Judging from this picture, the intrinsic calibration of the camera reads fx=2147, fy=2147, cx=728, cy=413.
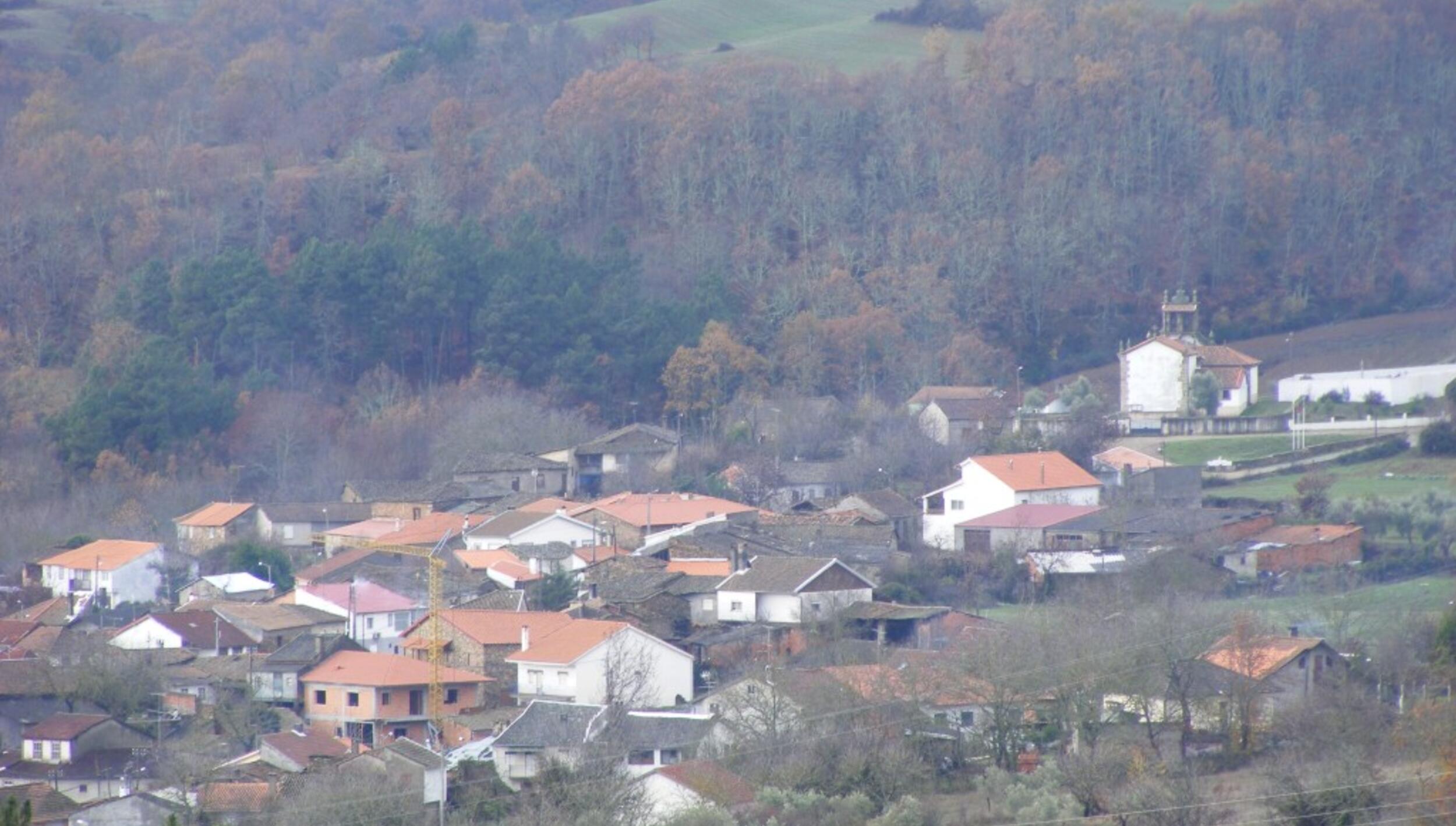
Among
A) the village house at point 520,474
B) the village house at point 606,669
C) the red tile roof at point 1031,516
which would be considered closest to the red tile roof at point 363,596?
the village house at point 606,669

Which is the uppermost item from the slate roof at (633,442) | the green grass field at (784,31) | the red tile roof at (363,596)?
the green grass field at (784,31)

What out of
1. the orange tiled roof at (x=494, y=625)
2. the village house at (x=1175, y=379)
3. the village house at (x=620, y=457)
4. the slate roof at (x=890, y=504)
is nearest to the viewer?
the orange tiled roof at (x=494, y=625)

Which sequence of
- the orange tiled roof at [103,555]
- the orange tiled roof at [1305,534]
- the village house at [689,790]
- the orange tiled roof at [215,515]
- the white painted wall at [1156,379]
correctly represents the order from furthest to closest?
the white painted wall at [1156,379] < the orange tiled roof at [215,515] < the orange tiled roof at [103,555] < the orange tiled roof at [1305,534] < the village house at [689,790]

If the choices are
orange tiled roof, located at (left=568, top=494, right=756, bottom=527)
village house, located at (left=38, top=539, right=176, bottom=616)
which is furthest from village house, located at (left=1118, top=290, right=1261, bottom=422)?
village house, located at (left=38, top=539, right=176, bottom=616)

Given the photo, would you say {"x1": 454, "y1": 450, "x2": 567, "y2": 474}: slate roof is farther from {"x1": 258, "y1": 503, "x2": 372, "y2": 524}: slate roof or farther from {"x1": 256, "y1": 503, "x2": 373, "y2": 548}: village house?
{"x1": 256, "y1": 503, "x2": 373, "y2": 548}: village house

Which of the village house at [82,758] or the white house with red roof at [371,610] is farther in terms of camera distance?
the white house with red roof at [371,610]

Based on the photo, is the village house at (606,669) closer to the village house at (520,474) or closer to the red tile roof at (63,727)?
the red tile roof at (63,727)
